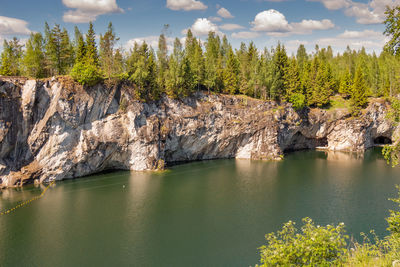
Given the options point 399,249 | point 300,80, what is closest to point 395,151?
point 399,249

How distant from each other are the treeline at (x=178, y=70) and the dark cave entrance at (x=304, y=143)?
10.0m

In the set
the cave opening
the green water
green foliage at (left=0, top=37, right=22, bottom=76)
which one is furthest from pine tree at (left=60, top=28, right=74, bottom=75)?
the cave opening

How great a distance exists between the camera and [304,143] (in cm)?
8162

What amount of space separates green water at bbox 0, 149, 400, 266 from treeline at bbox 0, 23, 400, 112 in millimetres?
19644

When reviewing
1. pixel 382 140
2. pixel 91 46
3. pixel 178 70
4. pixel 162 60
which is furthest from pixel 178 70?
pixel 382 140

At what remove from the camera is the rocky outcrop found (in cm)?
4747

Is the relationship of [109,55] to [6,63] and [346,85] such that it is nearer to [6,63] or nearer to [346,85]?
[6,63]

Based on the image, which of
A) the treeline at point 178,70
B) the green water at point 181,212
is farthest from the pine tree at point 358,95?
the green water at point 181,212

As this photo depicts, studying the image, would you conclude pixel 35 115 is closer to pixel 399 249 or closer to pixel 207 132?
pixel 207 132

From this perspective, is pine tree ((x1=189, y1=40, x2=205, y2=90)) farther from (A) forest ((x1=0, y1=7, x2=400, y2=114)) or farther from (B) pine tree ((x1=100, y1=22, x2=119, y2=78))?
(B) pine tree ((x1=100, y1=22, x2=119, y2=78))

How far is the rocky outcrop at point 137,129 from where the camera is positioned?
47469mm

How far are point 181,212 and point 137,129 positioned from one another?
23.8 meters

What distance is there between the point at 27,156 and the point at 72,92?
526 inches

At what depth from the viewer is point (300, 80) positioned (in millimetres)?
75375
